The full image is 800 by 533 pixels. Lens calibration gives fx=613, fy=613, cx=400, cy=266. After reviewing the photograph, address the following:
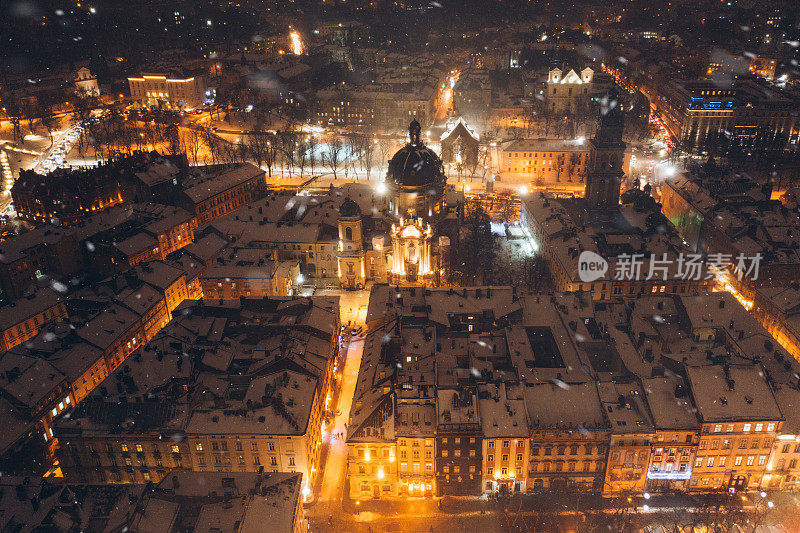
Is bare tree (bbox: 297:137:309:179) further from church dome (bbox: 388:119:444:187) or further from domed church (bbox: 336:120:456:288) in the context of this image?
church dome (bbox: 388:119:444:187)

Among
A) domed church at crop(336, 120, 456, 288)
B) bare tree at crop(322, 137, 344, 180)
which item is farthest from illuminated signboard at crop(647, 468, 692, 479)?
bare tree at crop(322, 137, 344, 180)

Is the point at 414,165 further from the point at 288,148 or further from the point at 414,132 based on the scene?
the point at 288,148

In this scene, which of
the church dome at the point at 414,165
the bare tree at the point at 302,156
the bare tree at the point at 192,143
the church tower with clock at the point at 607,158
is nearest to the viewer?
the church dome at the point at 414,165

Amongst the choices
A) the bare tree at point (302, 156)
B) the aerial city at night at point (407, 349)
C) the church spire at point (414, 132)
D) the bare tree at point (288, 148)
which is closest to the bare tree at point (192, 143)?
the bare tree at point (288, 148)

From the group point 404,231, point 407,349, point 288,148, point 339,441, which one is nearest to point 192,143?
point 288,148

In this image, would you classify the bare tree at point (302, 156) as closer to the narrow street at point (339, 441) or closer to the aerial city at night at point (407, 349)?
the aerial city at night at point (407, 349)

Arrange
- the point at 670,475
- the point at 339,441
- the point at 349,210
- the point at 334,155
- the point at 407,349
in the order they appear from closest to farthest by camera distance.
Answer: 1. the point at 670,475
2. the point at 339,441
3. the point at 407,349
4. the point at 349,210
5. the point at 334,155

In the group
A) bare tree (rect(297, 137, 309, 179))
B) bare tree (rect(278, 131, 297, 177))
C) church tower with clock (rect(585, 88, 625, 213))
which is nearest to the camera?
church tower with clock (rect(585, 88, 625, 213))

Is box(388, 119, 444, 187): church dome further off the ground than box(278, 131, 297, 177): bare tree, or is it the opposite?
box(388, 119, 444, 187): church dome
